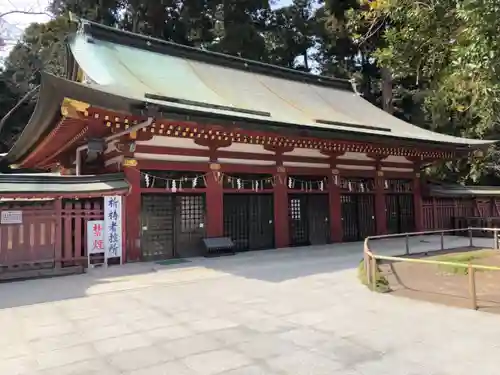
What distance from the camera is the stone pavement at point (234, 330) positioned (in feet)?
11.2

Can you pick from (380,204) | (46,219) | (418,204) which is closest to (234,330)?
(46,219)

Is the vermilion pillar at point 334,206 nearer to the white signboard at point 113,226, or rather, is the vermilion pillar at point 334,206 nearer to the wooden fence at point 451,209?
the wooden fence at point 451,209

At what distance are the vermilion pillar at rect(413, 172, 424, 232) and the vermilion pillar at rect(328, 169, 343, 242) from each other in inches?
154

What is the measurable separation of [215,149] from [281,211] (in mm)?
2777

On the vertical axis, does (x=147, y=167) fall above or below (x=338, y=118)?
below

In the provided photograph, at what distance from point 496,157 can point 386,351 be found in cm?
1861

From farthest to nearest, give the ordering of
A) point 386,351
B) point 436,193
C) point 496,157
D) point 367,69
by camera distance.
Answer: point 367,69
point 496,157
point 436,193
point 386,351

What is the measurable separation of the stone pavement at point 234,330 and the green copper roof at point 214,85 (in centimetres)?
400

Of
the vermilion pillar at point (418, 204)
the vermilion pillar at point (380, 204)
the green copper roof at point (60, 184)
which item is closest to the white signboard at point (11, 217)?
the green copper roof at point (60, 184)

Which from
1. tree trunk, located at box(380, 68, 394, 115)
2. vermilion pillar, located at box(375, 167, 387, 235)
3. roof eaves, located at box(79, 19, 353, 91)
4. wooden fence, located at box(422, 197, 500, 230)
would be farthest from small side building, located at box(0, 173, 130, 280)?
tree trunk, located at box(380, 68, 394, 115)

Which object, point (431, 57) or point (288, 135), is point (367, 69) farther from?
point (431, 57)

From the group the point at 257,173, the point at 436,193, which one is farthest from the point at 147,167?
the point at 436,193

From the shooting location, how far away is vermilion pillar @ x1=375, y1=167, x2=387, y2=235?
14039 millimetres

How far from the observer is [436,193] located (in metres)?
15.4
